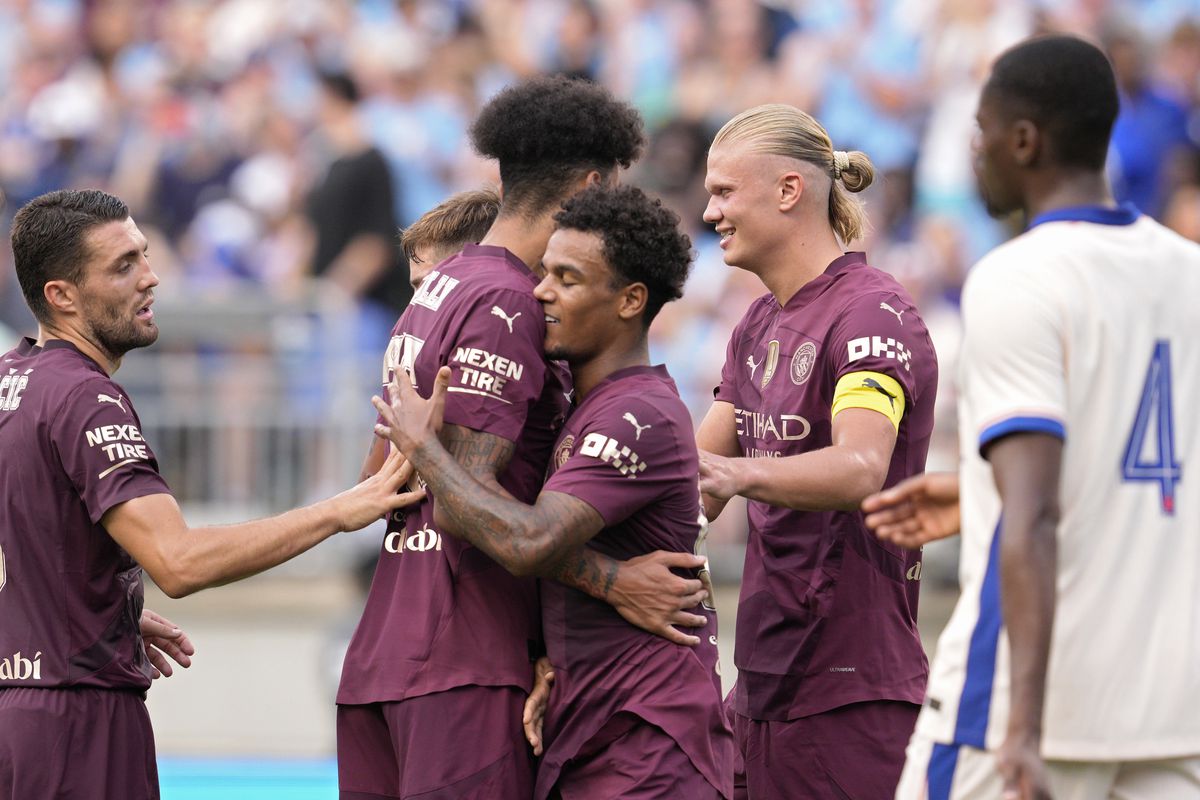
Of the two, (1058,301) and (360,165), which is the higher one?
(360,165)

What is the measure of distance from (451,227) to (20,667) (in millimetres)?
1964

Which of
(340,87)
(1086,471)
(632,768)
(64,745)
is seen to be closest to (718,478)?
(632,768)

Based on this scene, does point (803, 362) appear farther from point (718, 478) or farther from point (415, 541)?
point (415, 541)

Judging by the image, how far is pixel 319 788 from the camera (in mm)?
10992

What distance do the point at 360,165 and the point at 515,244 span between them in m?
8.42

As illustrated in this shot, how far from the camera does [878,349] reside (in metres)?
5.12

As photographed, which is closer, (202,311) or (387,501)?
(387,501)

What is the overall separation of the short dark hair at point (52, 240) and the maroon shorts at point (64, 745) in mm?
1190

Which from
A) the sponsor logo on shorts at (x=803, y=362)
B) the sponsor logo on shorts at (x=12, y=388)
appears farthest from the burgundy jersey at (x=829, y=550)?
the sponsor logo on shorts at (x=12, y=388)

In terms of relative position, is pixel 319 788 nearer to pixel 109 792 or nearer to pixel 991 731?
pixel 109 792

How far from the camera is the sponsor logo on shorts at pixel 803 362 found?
530 cm

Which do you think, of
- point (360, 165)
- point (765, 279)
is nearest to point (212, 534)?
point (765, 279)

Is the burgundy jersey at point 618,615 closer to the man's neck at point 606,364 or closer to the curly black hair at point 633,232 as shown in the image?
the man's neck at point 606,364

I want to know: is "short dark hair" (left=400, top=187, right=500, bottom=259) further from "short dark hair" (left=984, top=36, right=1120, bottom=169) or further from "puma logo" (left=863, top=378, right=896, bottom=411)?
"short dark hair" (left=984, top=36, right=1120, bottom=169)
